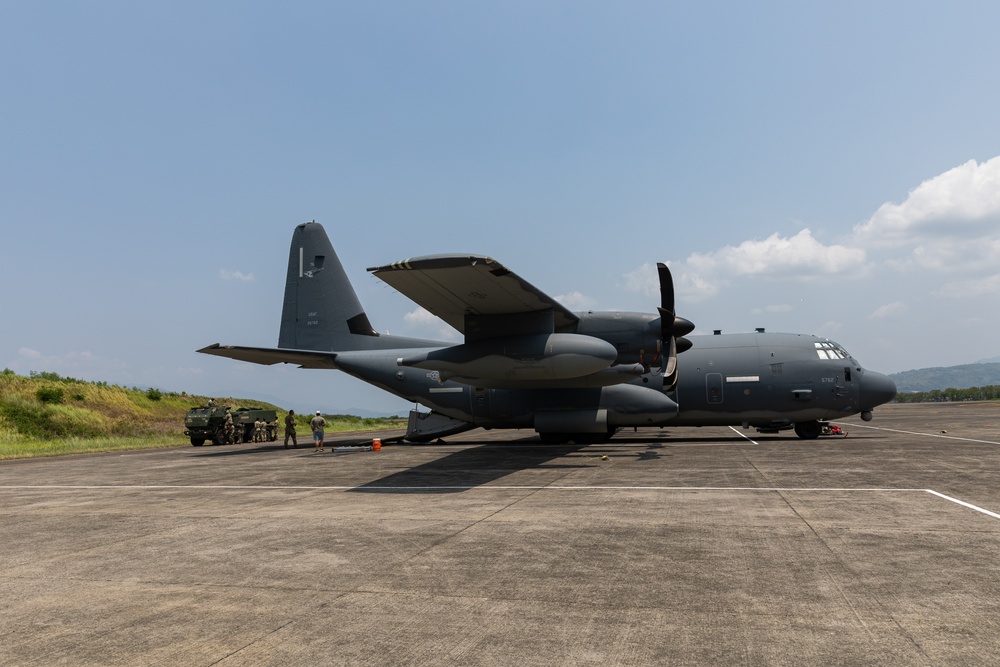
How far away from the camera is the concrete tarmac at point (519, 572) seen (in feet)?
15.0

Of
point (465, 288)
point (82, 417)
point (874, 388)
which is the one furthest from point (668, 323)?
point (82, 417)

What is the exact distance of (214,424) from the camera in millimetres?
32594

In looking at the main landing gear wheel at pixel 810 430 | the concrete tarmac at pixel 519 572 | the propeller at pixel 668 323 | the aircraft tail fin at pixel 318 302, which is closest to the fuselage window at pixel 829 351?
the main landing gear wheel at pixel 810 430

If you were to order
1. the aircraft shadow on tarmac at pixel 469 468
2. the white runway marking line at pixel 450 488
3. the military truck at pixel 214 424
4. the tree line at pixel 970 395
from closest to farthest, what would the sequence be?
1. the white runway marking line at pixel 450 488
2. the aircraft shadow on tarmac at pixel 469 468
3. the military truck at pixel 214 424
4. the tree line at pixel 970 395

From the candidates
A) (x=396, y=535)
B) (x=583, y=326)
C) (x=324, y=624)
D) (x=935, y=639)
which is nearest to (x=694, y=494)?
(x=396, y=535)

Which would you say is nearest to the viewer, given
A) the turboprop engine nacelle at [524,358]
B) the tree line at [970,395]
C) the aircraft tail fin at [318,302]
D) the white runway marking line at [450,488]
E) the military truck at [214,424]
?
the white runway marking line at [450,488]

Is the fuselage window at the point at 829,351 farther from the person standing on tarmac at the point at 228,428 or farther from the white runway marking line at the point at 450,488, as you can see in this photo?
the person standing on tarmac at the point at 228,428

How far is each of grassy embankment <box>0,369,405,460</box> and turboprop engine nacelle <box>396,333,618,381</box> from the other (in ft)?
68.0

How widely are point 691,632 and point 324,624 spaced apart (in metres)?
2.85

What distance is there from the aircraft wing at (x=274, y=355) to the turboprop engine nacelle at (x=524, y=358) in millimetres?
7617

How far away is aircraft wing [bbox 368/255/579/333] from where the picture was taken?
47.3ft

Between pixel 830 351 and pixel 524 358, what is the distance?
12663 mm

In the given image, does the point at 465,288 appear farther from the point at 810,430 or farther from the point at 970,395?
the point at 970,395

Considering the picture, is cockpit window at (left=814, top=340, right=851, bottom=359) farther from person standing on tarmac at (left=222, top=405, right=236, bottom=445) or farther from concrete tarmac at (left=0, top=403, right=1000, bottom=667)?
person standing on tarmac at (left=222, top=405, right=236, bottom=445)
